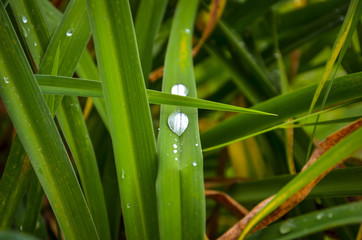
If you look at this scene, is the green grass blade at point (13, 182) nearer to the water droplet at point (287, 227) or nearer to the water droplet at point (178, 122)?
the water droplet at point (178, 122)

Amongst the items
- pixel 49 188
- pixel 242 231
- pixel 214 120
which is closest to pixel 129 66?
pixel 49 188

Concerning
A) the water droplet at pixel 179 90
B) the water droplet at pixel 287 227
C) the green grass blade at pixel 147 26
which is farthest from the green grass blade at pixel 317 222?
the green grass blade at pixel 147 26

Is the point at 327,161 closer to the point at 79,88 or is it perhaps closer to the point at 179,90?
the point at 179,90

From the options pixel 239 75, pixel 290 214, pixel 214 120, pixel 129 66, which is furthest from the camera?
pixel 214 120

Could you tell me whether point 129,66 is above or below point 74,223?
above

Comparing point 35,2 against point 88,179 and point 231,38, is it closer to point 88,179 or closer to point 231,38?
point 88,179

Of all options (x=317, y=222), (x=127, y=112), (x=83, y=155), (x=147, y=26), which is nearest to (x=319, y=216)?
(x=317, y=222)
